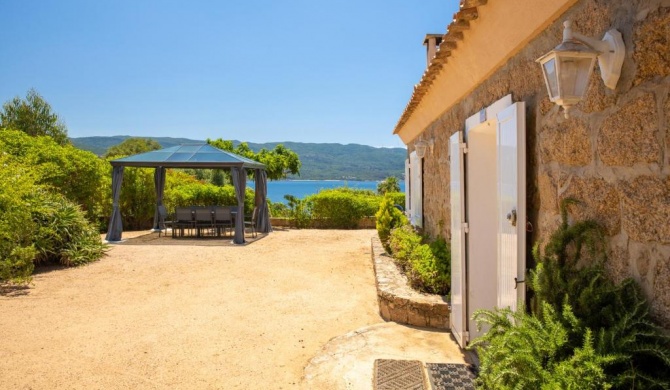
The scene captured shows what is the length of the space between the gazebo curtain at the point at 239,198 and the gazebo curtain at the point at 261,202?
6.03 ft

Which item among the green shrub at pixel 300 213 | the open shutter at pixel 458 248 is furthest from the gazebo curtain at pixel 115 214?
the open shutter at pixel 458 248

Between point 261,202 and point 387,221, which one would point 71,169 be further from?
point 387,221

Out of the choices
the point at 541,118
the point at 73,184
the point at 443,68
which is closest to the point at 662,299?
the point at 541,118

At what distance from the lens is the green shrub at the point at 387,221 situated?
9.56 meters

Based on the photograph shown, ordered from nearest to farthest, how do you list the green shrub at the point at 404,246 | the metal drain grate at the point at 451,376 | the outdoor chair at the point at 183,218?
1. the metal drain grate at the point at 451,376
2. the green shrub at the point at 404,246
3. the outdoor chair at the point at 183,218

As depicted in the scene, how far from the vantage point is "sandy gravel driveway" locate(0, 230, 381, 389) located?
4.21 metres

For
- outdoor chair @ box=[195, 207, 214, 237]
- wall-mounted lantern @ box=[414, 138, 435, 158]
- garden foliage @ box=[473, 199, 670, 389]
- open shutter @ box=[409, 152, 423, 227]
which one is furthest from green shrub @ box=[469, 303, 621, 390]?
outdoor chair @ box=[195, 207, 214, 237]

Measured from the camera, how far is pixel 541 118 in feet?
9.52

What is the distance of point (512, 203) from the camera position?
303cm

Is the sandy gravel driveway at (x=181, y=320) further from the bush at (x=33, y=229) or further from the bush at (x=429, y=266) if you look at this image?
the bush at (x=429, y=266)

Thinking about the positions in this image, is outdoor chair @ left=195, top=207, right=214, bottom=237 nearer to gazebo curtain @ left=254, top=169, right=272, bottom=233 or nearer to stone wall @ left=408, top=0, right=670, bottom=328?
gazebo curtain @ left=254, top=169, right=272, bottom=233

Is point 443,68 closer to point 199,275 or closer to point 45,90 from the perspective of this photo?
point 199,275

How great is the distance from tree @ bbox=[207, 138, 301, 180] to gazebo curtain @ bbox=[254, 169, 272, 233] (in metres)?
4.49

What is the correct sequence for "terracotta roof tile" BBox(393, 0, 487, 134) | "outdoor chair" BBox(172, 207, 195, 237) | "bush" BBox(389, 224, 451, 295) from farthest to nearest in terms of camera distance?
1. "outdoor chair" BBox(172, 207, 195, 237)
2. "bush" BBox(389, 224, 451, 295)
3. "terracotta roof tile" BBox(393, 0, 487, 134)
